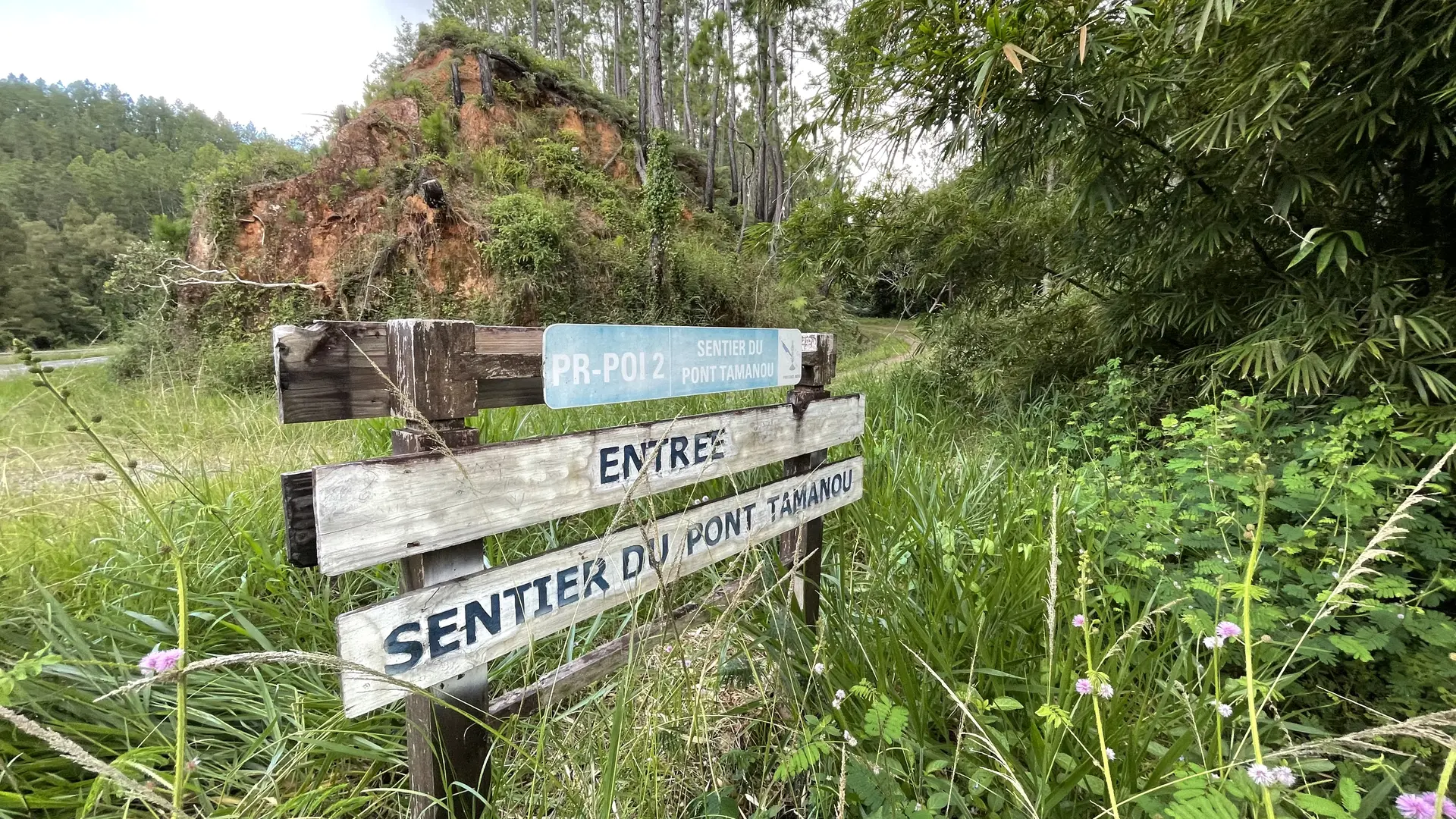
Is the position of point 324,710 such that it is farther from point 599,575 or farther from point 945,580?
point 945,580

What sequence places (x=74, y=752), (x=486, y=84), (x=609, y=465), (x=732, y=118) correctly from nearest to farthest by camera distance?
(x=74, y=752) < (x=609, y=465) < (x=486, y=84) < (x=732, y=118)

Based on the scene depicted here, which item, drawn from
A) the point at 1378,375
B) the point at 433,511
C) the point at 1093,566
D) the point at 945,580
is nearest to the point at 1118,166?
the point at 1378,375

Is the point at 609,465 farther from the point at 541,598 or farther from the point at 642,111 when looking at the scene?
the point at 642,111

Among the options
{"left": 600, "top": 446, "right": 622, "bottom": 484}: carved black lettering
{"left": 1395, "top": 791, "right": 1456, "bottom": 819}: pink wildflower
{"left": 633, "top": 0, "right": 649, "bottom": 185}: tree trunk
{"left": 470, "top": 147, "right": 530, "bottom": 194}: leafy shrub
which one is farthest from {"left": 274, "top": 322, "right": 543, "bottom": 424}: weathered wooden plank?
{"left": 633, "top": 0, "right": 649, "bottom": 185}: tree trunk

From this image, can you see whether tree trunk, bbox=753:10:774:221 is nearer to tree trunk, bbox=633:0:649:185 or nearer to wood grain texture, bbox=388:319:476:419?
tree trunk, bbox=633:0:649:185

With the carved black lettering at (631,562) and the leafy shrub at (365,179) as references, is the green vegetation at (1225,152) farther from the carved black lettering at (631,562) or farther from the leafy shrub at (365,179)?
the leafy shrub at (365,179)

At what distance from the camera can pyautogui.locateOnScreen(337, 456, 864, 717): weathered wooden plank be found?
840 mm

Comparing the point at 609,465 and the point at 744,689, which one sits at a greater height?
the point at 609,465

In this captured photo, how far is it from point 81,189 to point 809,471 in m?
38.2

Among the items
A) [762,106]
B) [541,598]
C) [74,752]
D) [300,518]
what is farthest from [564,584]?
[762,106]

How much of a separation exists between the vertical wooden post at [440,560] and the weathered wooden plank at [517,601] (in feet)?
0.19

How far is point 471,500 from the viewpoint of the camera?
96 cm

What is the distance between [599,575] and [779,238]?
4.12m

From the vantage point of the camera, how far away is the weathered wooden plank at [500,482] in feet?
2.68
